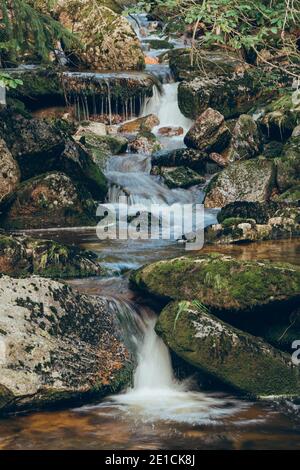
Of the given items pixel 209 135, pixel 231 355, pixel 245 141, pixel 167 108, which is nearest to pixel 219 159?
pixel 209 135

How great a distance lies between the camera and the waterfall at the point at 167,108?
2302 cm

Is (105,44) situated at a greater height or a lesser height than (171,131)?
greater

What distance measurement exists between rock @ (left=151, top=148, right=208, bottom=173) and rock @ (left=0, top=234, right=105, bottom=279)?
8.38 metres

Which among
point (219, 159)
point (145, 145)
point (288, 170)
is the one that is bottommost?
point (288, 170)

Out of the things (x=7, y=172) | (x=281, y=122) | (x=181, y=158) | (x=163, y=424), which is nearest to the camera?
(x=163, y=424)

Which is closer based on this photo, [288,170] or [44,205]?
[44,205]

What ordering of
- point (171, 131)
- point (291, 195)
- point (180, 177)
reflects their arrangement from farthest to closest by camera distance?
1. point (171, 131)
2. point (180, 177)
3. point (291, 195)

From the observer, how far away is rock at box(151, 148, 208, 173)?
61.7 ft

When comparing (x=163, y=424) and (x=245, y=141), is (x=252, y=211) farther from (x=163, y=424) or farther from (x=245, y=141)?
(x=163, y=424)

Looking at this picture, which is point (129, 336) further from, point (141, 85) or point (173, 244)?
point (141, 85)

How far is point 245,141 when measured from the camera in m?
19.4

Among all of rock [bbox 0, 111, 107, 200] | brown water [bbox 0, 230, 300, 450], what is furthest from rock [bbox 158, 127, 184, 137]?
brown water [bbox 0, 230, 300, 450]

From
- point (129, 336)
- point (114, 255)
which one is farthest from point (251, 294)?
point (114, 255)

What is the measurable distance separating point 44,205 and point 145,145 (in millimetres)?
6336
